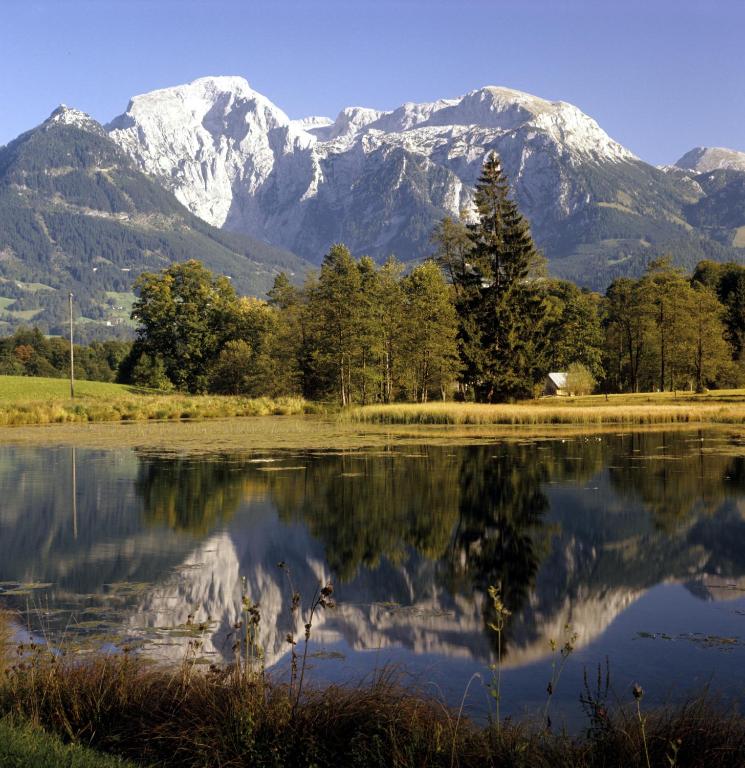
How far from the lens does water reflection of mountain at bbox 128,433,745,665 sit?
1351 cm

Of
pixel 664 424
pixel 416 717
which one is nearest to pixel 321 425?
pixel 664 424

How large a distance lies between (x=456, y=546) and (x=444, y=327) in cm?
6010

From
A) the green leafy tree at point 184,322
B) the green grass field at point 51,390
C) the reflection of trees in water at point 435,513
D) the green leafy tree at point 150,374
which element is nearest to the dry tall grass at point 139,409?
the green grass field at point 51,390

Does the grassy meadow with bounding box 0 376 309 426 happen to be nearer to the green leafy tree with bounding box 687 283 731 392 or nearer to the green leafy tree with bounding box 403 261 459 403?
the green leafy tree with bounding box 403 261 459 403

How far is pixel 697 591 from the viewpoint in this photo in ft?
50.7

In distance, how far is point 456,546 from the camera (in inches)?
757

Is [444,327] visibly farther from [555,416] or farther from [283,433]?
[283,433]

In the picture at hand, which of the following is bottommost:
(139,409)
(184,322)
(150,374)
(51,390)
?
(139,409)

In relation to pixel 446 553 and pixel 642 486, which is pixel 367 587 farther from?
pixel 642 486

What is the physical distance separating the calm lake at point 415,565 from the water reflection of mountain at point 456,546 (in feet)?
0.21

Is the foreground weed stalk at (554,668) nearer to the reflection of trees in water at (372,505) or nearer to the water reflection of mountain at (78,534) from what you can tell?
the reflection of trees in water at (372,505)

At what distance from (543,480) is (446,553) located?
12437mm

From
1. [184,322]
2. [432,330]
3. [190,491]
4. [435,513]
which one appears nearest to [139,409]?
[432,330]

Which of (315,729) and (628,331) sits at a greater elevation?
(628,331)
